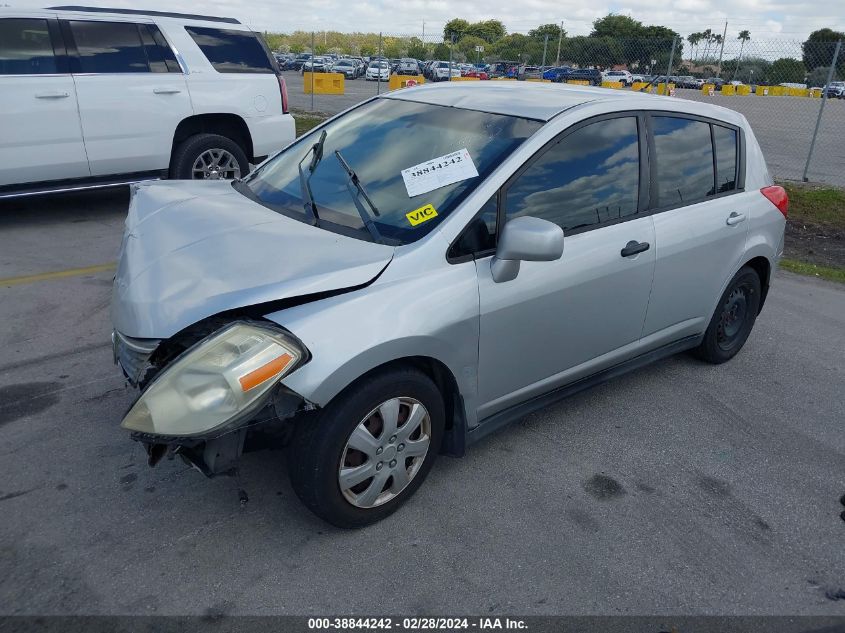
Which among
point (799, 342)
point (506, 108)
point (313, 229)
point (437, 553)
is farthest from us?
point (799, 342)

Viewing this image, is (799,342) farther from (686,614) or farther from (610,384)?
(686,614)

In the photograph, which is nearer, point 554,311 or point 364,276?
point 364,276

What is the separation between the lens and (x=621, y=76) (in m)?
21.2

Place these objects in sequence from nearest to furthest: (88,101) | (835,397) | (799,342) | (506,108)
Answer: (506,108), (835,397), (799,342), (88,101)

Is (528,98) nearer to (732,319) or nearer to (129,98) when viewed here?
(732,319)

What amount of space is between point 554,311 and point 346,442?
1.20 metres

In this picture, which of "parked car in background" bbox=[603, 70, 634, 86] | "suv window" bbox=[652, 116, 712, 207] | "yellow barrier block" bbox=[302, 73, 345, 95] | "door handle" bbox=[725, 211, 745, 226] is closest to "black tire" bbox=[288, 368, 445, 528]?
"suv window" bbox=[652, 116, 712, 207]

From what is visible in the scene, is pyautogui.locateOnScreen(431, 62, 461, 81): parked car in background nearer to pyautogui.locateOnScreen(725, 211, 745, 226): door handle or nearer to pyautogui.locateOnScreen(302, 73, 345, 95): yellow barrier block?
pyautogui.locateOnScreen(302, 73, 345, 95): yellow barrier block

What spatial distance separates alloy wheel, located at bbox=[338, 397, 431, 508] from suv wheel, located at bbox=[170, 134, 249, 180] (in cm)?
562

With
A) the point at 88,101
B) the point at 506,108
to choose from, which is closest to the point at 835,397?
Result: the point at 506,108

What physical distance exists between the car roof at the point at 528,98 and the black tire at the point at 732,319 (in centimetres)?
110

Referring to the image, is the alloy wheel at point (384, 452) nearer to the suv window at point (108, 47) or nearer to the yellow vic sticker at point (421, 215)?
the yellow vic sticker at point (421, 215)

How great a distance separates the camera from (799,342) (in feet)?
17.1

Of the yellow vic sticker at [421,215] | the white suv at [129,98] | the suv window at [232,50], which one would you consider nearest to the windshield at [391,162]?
the yellow vic sticker at [421,215]
